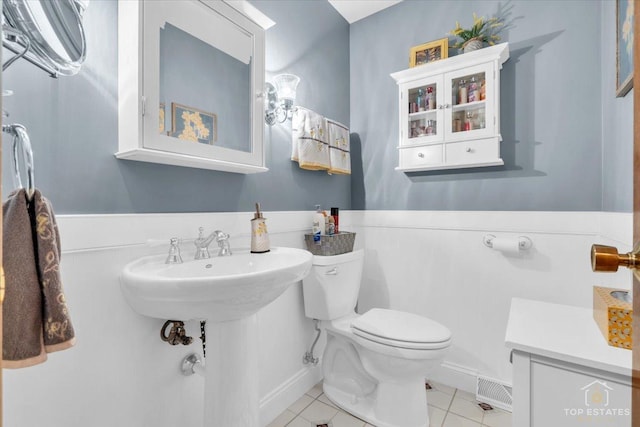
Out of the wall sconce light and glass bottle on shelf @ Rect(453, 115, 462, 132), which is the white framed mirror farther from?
glass bottle on shelf @ Rect(453, 115, 462, 132)

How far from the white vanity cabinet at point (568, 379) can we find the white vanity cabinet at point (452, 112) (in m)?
1.00

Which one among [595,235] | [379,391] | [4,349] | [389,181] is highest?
[389,181]

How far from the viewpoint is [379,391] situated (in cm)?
158

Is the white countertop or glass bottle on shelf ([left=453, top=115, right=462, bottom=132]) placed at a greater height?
glass bottle on shelf ([left=453, top=115, right=462, bottom=132])

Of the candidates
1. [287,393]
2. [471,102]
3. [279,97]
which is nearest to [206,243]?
[279,97]

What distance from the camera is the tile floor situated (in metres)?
1.58

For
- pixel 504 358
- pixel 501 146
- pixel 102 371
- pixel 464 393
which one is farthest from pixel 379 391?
pixel 501 146

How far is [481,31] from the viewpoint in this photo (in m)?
1.82

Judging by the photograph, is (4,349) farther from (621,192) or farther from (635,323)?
(621,192)

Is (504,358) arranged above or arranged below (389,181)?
below

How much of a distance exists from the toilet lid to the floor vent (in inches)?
21.7

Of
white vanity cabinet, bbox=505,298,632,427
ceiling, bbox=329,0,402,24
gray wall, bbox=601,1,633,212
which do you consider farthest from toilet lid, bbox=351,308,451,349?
ceiling, bbox=329,0,402,24

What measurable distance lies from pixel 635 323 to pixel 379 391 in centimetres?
131

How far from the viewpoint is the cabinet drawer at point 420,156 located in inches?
74.0
